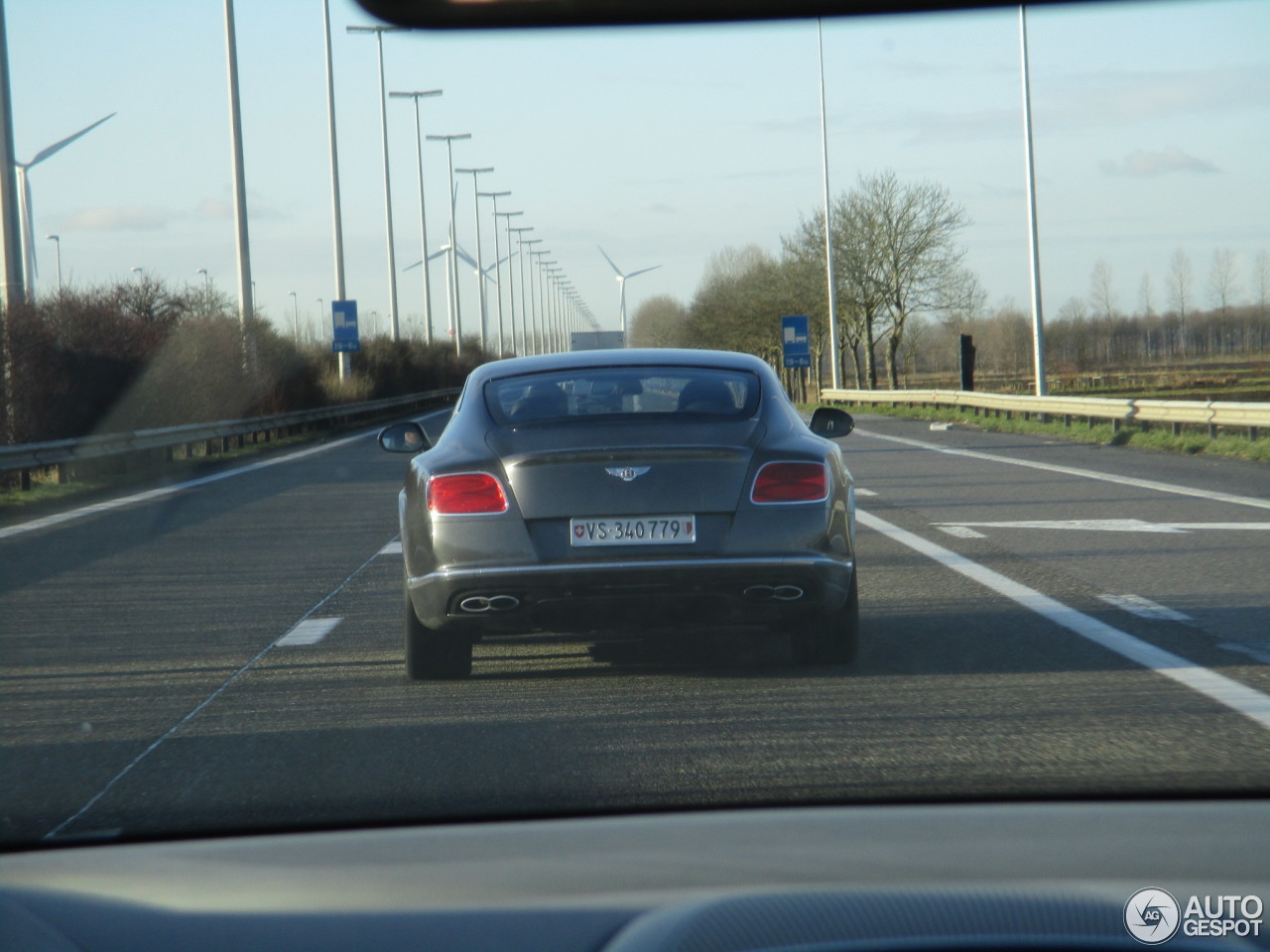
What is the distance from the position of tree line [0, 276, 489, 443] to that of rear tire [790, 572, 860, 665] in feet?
59.1

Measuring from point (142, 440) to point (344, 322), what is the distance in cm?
2309

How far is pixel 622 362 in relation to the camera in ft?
23.8

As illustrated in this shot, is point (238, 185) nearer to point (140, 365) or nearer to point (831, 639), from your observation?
point (140, 365)

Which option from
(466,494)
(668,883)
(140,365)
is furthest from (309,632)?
(140,365)

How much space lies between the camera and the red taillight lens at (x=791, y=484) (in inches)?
255

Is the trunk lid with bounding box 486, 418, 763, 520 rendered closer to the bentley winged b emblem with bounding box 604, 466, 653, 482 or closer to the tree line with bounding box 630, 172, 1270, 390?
the bentley winged b emblem with bounding box 604, 466, 653, 482

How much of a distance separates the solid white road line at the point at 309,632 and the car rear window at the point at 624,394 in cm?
200

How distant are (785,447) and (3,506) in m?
14.2

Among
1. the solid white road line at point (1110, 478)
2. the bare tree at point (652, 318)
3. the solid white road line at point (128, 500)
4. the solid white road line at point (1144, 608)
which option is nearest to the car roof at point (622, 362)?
the solid white road line at point (1144, 608)

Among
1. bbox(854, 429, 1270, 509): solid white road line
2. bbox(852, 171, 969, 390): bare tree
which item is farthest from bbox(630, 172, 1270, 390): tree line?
bbox(854, 429, 1270, 509): solid white road line

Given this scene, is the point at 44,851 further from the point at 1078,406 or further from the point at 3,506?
the point at 1078,406

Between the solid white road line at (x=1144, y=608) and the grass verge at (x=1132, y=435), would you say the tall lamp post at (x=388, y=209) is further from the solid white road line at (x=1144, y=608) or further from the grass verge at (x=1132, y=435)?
the solid white road line at (x=1144, y=608)

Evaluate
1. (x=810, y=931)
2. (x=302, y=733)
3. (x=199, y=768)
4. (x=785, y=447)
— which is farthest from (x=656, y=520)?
(x=810, y=931)

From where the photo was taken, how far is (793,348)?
53.7m
